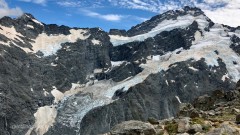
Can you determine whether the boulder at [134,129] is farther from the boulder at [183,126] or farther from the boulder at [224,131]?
the boulder at [224,131]

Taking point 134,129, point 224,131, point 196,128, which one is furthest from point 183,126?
point 224,131

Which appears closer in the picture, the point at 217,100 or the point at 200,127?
the point at 200,127

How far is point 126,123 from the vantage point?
3744 cm

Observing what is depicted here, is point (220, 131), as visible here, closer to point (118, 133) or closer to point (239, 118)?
point (118, 133)

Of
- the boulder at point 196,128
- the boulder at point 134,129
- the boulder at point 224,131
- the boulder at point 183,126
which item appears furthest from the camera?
the boulder at point 183,126

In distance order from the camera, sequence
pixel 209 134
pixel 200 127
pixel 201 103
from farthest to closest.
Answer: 1. pixel 201 103
2. pixel 200 127
3. pixel 209 134

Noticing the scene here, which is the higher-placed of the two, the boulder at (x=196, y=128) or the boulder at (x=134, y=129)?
the boulder at (x=134, y=129)

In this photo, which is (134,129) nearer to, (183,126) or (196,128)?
(183,126)

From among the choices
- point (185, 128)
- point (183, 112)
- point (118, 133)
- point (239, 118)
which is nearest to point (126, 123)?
point (118, 133)

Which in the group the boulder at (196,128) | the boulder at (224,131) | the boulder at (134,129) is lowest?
the boulder at (224,131)

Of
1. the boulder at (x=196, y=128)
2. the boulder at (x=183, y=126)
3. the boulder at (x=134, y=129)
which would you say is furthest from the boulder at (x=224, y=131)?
the boulder at (x=134, y=129)

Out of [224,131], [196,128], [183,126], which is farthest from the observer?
[183,126]

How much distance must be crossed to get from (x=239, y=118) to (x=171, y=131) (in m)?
9.73

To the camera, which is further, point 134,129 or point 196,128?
point 134,129
